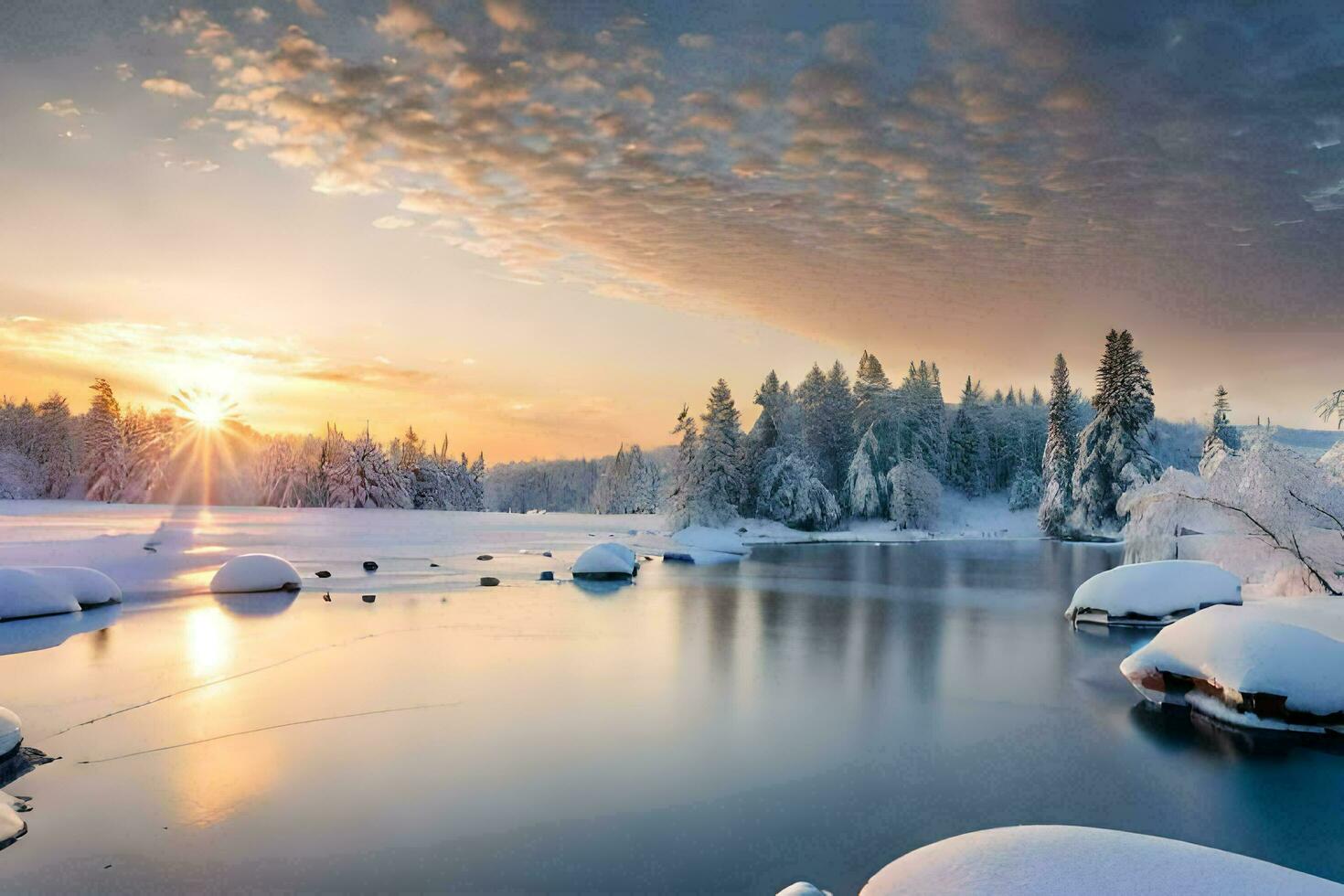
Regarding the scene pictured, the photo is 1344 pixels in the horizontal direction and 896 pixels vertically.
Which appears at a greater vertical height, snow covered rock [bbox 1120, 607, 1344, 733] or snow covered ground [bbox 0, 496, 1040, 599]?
snow covered rock [bbox 1120, 607, 1344, 733]

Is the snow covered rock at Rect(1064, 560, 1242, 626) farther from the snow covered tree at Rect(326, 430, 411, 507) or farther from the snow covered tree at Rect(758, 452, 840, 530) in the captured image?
the snow covered tree at Rect(326, 430, 411, 507)

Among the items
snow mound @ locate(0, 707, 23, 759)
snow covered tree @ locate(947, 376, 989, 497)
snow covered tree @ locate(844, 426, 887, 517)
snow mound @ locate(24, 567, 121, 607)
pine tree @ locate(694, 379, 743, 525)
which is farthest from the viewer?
snow covered tree @ locate(947, 376, 989, 497)

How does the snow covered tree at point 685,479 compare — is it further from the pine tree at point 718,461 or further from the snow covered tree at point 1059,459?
the snow covered tree at point 1059,459

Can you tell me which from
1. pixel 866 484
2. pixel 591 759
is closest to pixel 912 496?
pixel 866 484

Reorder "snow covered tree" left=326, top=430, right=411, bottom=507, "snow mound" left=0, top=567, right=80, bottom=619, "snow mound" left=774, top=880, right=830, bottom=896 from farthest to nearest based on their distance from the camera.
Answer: "snow covered tree" left=326, top=430, right=411, bottom=507 < "snow mound" left=0, top=567, right=80, bottom=619 < "snow mound" left=774, top=880, right=830, bottom=896

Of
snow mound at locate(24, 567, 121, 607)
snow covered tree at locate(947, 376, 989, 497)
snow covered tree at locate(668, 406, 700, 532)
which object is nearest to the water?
snow mound at locate(24, 567, 121, 607)

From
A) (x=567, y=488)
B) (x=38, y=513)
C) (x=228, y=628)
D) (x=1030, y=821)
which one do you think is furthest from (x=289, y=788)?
(x=567, y=488)

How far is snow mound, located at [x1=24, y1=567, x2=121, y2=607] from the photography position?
861 inches

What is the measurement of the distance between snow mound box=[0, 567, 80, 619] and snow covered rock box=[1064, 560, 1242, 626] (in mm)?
27486

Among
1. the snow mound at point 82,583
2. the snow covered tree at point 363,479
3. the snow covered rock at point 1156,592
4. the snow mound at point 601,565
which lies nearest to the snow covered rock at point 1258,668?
the snow covered rock at point 1156,592

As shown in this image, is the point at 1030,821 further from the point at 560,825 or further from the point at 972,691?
the point at 972,691

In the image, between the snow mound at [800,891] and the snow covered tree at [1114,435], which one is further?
the snow covered tree at [1114,435]

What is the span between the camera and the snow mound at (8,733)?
9664 mm

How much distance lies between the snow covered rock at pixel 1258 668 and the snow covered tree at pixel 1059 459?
56.2 meters
